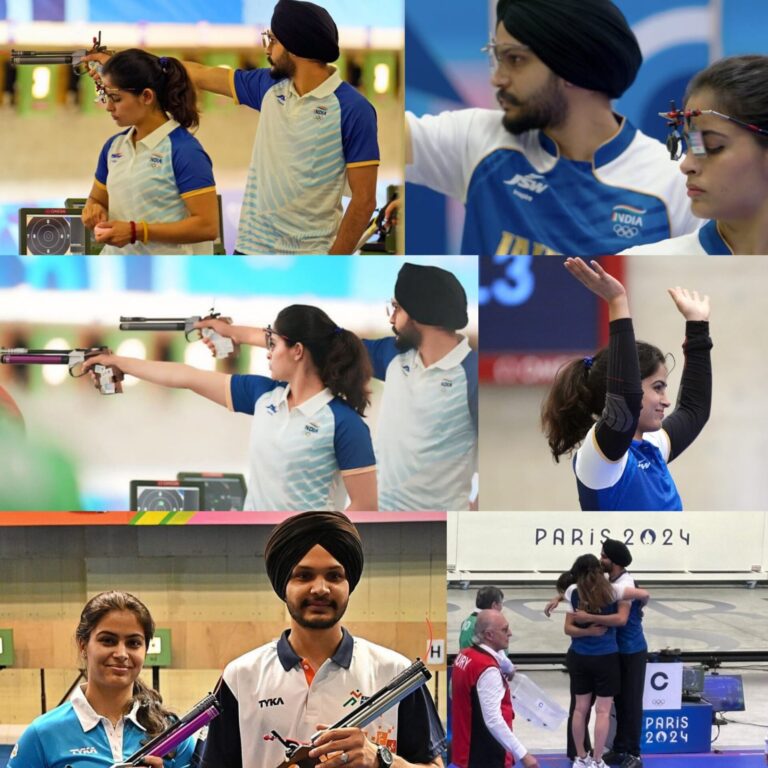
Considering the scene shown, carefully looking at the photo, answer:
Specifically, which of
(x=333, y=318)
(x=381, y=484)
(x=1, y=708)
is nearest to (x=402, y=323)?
(x=333, y=318)

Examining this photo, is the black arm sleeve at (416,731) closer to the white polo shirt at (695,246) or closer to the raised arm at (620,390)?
the raised arm at (620,390)

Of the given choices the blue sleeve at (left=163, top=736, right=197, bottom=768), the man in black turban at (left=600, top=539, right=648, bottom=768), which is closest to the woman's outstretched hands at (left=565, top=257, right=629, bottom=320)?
the man in black turban at (left=600, top=539, right=648, bottom=768)

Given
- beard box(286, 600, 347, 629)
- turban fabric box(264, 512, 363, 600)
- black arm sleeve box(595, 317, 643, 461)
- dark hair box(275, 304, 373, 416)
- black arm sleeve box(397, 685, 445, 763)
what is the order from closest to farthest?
black arm sleeve box(397, 685, 445, 763) → beard box(286, 600, 347, 629) → turban fabric box(264, 512, 363, 600) → black arm sleeve box(595, 317, 643, 461) → dark hair box(275, 304, 373, 416)

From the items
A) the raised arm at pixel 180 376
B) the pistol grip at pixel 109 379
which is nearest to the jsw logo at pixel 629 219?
the raised arm at pixel 180 376

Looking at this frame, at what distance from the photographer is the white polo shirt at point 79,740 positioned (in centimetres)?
307

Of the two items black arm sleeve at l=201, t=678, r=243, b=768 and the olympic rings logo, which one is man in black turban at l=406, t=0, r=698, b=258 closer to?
the olympic rings logo

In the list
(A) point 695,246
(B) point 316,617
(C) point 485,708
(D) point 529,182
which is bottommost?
(C) point 485,708

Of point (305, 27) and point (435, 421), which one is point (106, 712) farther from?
point (305, 27)

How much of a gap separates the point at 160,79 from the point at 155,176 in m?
0.38

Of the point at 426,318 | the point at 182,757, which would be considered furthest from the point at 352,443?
the point at 182,757

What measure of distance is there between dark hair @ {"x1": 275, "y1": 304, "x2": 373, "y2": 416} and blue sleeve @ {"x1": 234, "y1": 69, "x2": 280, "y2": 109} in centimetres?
83

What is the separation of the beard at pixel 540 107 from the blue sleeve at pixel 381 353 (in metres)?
0.98

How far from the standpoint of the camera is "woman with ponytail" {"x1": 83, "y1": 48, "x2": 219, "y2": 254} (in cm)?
468

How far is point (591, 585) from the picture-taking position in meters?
4.70
